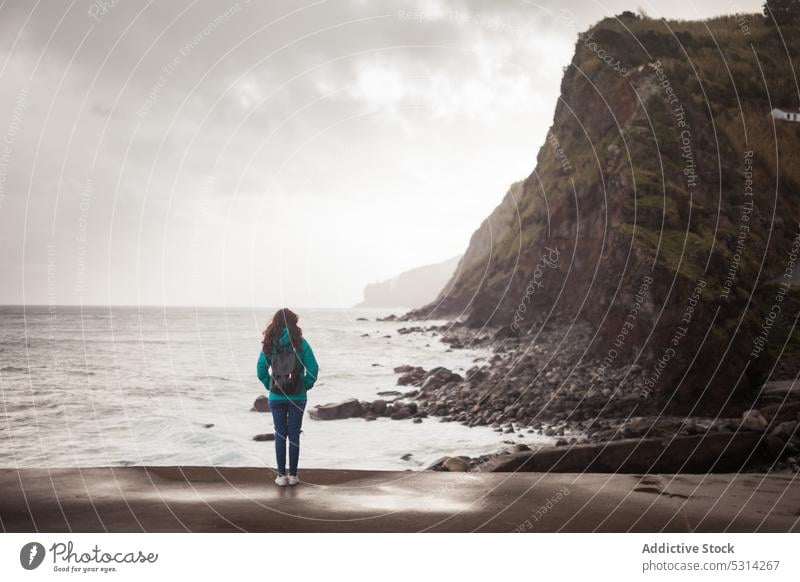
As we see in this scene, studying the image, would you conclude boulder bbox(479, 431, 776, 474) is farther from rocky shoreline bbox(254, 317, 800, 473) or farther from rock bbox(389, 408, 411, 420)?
rock bbox(389, 408, 411, 420)

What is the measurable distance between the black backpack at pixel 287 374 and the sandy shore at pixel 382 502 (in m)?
1.13

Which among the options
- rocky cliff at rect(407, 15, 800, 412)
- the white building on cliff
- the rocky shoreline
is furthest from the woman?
the white building on cliff

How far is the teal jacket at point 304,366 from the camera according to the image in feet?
24.8

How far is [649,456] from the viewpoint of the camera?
9.49 metres

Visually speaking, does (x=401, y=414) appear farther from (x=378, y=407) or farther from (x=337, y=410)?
(x=337, y=410)

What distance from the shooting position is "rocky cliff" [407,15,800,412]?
16.9m

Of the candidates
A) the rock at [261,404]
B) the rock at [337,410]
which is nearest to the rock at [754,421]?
the rock at [337,410]

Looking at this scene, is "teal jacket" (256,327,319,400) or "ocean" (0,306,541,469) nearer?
"teal jacket" (256,327,319,400)

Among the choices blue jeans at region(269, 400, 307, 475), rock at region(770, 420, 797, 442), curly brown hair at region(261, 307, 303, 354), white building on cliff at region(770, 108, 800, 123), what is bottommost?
rock at region(770, 420, 797, 442)

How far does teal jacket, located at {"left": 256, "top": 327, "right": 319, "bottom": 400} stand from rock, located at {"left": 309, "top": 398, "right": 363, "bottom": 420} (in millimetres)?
10282
